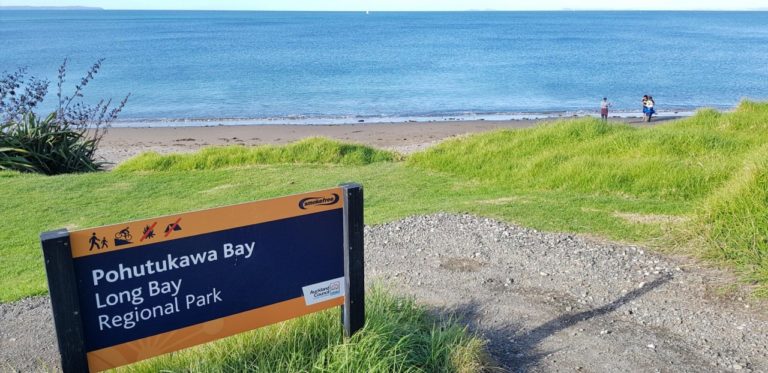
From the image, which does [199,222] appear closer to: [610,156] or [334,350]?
[334,350]

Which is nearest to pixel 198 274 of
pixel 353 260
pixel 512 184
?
pixel 353 260

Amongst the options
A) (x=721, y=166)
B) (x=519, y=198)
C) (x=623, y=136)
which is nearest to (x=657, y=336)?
(x=519, y=198)

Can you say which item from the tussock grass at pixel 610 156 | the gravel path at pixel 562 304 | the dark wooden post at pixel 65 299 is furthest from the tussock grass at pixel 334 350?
the tussock grass at pixel 610 156

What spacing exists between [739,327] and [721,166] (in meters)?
4.73

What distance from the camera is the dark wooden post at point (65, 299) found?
3131 millimetres

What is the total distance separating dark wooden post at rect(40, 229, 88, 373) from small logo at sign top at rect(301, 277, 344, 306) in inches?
45.4

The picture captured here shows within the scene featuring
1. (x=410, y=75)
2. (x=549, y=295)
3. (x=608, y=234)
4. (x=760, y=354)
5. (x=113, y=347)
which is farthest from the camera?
(x=410, y=75)

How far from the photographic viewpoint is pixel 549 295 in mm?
5629

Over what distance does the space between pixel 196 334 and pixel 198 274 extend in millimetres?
317

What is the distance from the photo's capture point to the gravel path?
4.63 metres

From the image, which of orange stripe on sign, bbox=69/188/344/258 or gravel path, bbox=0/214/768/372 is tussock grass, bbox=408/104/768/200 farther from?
orange stripe on sign, bbox=69/188/344/258

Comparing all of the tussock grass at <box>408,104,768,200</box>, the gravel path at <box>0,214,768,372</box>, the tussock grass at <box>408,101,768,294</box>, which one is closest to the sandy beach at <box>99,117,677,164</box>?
the tussock grass at <box>408,104,768,200</box>

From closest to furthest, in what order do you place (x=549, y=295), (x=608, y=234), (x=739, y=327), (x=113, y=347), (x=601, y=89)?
(x=113, y=347), (x=739, y=327), (x=549, y=295), (x=608, y=234), (x=601, y=89)

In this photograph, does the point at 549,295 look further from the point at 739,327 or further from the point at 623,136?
the point at 623,136
